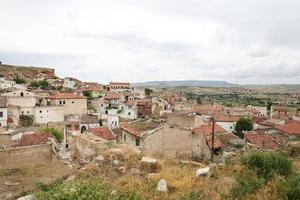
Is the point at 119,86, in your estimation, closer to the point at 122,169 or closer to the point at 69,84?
the point at 69,84

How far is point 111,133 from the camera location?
31547 millimetres

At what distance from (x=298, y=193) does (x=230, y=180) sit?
115 inches

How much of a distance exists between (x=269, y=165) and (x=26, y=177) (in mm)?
8166

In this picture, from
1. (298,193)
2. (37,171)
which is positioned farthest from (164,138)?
(298,193)

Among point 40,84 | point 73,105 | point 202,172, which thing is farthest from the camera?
point 40,84

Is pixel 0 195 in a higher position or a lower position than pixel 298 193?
lower

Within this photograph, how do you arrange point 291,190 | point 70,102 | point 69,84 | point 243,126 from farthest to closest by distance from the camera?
point 69,84, point 70,102, point 243,126, point 291,190

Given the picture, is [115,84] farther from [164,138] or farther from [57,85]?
[164,138]

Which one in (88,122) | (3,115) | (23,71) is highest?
(23,71)

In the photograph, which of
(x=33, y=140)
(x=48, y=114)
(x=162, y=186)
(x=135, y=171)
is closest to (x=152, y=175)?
(x=135, y=171)

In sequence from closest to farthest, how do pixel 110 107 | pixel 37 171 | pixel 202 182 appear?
pixel 202 182, pixel 37 171, pixel 110 107

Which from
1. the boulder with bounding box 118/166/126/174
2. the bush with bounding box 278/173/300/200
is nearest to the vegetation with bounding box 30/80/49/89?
the boulder with bounding box 118/166/126/174

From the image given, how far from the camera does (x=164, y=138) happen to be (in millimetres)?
21719

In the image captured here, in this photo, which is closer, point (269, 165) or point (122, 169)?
point (269, 165)
